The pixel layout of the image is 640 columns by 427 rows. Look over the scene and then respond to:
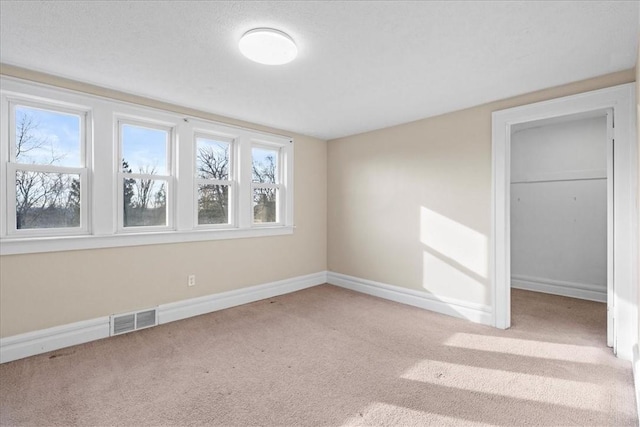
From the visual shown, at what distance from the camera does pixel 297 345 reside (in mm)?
2920

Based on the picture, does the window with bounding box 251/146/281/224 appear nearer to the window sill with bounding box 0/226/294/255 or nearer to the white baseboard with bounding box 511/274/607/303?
the window sill with bounding box 0/226/294/255

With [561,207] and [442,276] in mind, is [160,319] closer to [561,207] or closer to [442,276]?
[442,276]

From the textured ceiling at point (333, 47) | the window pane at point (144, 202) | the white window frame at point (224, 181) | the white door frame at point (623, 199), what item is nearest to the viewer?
the textured ceiling at point (333, 47)

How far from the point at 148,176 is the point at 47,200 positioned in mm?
869

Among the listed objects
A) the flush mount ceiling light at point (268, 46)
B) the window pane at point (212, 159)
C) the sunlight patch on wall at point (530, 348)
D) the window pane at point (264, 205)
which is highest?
the flush mount ceiling light at point (268, 46)

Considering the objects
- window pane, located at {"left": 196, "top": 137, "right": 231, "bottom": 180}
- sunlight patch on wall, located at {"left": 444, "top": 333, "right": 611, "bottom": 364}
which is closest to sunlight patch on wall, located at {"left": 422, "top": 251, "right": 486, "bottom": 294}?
sunlight patch on wall, located at {"left": 444, "top": 333, "right": 611, "bottom": 364}

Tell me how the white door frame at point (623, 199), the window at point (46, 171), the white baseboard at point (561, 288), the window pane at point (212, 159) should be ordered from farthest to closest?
the white baseboard at point (561, 288) < the window pane at point (212, 159) < the window at point (46, 171) < the white door frame at point (623, 199)

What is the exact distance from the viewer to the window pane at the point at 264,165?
444cm

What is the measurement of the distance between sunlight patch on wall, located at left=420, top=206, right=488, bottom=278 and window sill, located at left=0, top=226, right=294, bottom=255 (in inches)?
86.2

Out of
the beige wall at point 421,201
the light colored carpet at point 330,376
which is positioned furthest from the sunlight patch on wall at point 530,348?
the beige wall at point 421,201

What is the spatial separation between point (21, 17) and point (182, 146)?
175cm

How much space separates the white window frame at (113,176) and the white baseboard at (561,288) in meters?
4.00

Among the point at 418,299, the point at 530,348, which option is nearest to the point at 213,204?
the point at 418,299

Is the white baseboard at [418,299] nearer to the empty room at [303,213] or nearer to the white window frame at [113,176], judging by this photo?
the empty room at [303,213]
